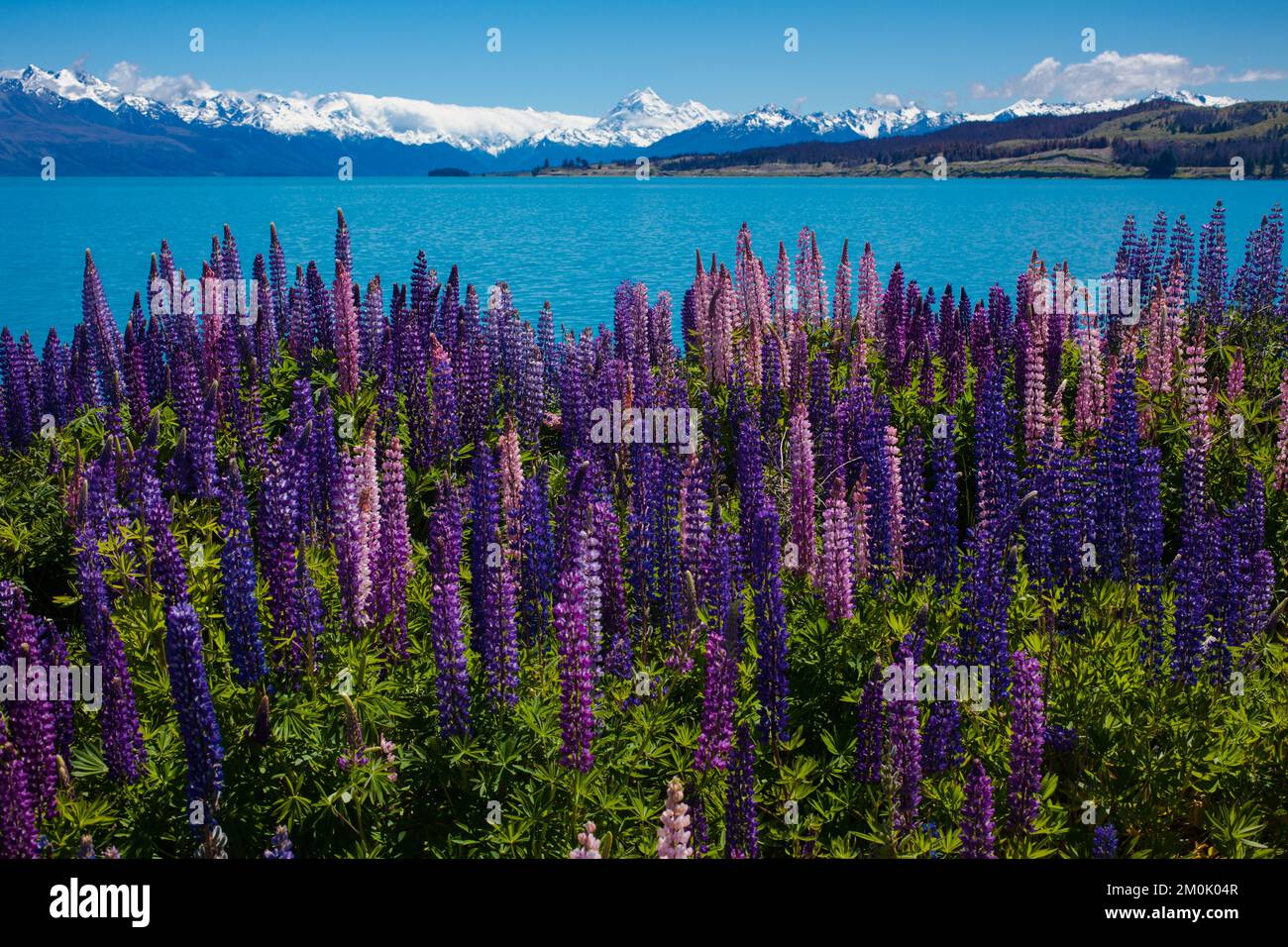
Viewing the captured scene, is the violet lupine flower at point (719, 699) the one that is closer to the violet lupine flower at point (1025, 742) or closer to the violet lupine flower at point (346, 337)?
the violet lupine flower at point (1025, 742)

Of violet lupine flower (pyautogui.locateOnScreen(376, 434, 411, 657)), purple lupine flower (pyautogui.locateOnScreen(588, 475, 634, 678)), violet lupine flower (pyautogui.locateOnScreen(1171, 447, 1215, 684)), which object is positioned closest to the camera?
violet lupine flower (pyautogui.locateOnScreen(1171, 447, 1215, 684))

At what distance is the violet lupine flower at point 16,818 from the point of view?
16.6 ft

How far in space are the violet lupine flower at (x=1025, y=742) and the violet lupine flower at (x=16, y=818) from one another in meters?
4.95

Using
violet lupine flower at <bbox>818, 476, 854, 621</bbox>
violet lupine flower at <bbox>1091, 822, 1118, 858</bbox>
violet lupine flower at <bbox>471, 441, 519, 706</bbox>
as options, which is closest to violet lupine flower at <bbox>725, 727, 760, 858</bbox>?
violet lupine flower at <bbox>471, 441, 519, 706</bbox>

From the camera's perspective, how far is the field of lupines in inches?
218

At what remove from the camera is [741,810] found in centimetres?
511

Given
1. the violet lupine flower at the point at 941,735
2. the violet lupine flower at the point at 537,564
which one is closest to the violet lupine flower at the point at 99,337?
the violet lupine flower at the point at 537,564

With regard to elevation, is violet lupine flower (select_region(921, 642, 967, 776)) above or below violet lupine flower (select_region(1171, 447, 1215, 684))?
below

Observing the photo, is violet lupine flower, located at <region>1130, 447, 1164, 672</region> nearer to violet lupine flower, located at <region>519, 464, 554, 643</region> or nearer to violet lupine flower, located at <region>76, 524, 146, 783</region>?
violet lupine flower, located at <region>519, 464, 554, 643</region>

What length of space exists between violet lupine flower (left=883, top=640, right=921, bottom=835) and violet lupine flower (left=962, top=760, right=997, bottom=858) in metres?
0.38

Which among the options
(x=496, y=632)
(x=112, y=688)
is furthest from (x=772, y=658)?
(x=112, y=688)

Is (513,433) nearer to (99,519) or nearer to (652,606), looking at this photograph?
(652,606)
